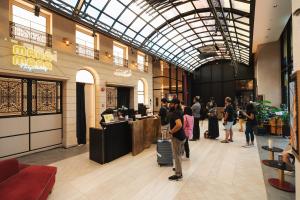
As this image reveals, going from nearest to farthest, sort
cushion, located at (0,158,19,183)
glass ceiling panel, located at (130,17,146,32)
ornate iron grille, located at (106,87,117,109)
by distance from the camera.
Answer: cushion, located at (0,158,19,183)
ornate iron grille, located at (106,87,117,109)
glass ceiling panel, located at (130,17,146,32)

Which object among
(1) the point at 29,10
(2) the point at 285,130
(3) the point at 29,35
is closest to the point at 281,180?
(2) the point at 285,130

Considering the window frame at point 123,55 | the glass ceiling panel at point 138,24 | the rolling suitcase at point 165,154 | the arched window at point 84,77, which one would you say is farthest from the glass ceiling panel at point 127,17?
the rolling suitcase at point 165,154

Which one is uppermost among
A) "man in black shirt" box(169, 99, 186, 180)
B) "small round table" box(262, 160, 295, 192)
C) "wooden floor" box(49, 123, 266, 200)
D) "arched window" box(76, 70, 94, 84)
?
"arched window" box(76, 70, 94, 84)

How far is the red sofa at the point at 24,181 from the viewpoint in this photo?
2.33m

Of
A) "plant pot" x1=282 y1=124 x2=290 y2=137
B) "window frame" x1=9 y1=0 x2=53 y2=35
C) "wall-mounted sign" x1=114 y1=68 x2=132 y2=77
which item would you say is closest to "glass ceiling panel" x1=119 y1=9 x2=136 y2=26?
"wall-mounted sign" x1=114 y1=68 x2=132 y2=77

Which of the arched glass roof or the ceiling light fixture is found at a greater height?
the arched glass roof

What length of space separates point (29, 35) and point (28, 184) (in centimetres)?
469

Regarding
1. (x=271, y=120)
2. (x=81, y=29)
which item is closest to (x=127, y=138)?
(x=81, y=29)

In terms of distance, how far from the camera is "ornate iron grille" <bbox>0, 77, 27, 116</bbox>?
5.05 m

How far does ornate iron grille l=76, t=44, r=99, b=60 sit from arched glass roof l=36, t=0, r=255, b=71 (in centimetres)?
104

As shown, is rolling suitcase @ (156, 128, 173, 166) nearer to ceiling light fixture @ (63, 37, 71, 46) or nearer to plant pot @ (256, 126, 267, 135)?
ceiling light fixture @ (63, 37, 71, 46)

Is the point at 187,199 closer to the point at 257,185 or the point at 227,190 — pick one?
the point at 227,190

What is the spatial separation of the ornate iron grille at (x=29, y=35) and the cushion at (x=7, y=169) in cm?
381

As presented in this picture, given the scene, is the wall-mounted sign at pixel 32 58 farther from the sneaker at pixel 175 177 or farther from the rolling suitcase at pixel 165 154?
the sneaker at pixel 175 177
